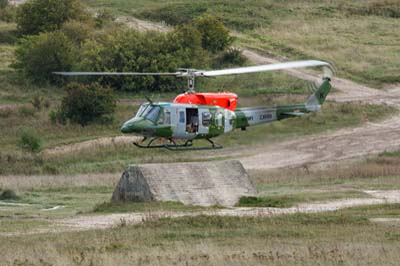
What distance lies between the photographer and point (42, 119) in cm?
6172

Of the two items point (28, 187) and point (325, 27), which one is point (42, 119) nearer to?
point (28, 187)

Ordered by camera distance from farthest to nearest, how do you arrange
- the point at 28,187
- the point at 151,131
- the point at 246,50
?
the point at 246,50, the point at 28,187, the point at 151,131

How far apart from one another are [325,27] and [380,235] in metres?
59.2

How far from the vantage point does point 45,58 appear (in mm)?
69500

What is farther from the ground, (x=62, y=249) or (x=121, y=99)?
(x=62, y=249)

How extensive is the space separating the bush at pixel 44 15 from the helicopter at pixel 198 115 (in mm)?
39229

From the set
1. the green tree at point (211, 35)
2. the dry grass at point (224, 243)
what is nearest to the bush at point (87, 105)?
the green tree at point (211, 35)

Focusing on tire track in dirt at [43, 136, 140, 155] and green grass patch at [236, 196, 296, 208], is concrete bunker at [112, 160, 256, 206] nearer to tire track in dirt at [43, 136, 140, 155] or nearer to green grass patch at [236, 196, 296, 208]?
green grass patch at [236, 196, 296, 208]

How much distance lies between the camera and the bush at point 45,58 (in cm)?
6925

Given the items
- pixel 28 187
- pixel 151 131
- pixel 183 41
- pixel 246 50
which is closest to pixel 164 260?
pixel 151 131

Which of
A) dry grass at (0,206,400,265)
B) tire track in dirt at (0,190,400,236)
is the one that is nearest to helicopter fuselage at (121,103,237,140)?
tire track in dirt at (0,190,400,236)

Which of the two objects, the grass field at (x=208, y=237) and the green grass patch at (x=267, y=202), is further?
the green grass patch at (x=267, y=202)

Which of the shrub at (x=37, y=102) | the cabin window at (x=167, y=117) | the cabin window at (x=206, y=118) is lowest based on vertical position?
the shrub at (x=37, y=102)

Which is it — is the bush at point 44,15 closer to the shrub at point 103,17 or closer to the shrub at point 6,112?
the shrub at point 103,17
